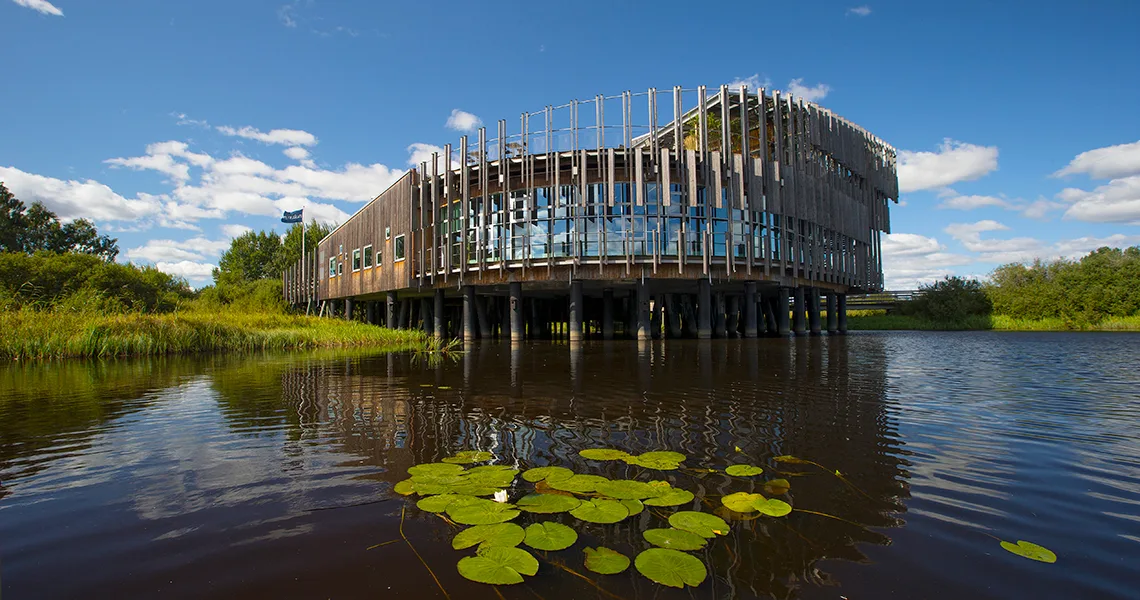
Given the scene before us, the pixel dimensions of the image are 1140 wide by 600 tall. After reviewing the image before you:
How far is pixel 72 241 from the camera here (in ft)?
199

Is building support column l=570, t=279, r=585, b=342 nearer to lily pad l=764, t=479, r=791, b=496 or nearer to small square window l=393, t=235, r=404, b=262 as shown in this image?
small square window l=393, t=235, r=404, b=262

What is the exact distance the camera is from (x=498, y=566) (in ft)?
8.02

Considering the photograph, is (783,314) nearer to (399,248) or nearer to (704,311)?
(704,311)

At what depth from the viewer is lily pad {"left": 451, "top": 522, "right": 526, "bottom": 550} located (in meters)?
2.70

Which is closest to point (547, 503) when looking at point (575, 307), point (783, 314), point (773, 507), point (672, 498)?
point (672, 498)

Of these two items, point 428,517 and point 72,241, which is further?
point 72,241

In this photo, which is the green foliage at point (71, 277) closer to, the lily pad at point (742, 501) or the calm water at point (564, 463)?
the calm water at point (564, 463)

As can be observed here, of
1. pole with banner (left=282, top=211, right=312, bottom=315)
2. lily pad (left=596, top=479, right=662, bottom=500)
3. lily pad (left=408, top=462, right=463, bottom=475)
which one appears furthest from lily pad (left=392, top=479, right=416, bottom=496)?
pole with banner (left=282, top=211, right=312, bottom=315)

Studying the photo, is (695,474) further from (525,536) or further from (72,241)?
(72,241)

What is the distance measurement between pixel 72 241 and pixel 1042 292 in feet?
310

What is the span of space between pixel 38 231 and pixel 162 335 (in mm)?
58523

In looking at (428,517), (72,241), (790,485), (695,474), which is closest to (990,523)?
(790,485)

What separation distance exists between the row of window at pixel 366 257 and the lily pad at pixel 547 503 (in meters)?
25.6

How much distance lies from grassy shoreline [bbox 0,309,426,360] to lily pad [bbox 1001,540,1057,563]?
18202 millimetres
